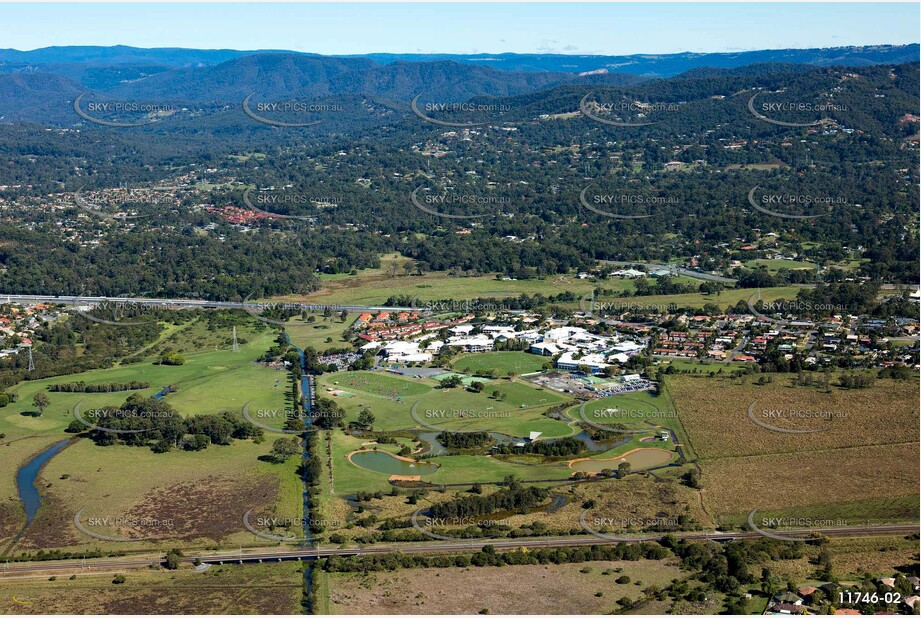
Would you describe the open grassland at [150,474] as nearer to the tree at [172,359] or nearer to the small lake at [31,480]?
the small lake at [31,480]

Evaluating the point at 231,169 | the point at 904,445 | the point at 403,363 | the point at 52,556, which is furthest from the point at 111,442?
the point at 231,169

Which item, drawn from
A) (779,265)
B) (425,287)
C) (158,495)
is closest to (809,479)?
(158,495)

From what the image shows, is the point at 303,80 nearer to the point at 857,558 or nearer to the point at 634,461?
the point at 634,461

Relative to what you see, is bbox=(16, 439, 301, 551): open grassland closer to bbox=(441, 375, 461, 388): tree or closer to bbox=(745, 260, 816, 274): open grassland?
bbox=(441, 375, 461, 388): tree

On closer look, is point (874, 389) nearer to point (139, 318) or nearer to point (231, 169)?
point (139, 318)

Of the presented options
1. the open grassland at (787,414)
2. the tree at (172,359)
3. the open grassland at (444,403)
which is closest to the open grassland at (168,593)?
the open grassland at (444,403)

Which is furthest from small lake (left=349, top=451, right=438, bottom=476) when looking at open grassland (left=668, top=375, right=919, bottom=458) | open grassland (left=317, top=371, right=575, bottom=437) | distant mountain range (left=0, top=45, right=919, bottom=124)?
distant mountain range (left=0, top=45, right=919, bottom=124)
